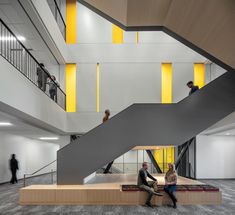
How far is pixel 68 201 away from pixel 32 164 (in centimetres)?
1219

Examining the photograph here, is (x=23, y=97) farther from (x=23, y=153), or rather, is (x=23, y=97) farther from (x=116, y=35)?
(x=23, y=153)

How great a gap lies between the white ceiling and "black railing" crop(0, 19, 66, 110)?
0.40 meters

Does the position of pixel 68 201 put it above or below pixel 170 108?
below

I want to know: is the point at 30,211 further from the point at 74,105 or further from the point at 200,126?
the point at 74,105

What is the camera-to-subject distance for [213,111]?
8.73 meters

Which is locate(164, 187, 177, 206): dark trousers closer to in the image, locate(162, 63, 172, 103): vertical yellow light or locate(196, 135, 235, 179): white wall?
locate(162, 63, 172, 103): vertical yellow light

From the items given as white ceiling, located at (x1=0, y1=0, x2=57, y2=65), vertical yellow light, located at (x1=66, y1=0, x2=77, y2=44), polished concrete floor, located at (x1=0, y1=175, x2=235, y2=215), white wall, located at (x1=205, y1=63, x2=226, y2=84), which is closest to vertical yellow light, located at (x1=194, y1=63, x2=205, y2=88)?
white wall, located at (x1=205, y1=63, x2=226, y2=84)

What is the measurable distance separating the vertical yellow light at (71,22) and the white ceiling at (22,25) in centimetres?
195

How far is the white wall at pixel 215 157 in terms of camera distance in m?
15.9

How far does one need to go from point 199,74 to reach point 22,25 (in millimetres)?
9785

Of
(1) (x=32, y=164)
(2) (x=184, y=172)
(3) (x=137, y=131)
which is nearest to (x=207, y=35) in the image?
(3) (x=137, y=131)

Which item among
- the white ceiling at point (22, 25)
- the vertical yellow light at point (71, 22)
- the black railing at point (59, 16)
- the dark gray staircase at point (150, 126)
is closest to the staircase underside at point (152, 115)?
the dark gray staircase at point (150, 126)

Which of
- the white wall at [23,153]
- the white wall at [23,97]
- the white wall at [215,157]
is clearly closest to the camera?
the white wall at [23,97]

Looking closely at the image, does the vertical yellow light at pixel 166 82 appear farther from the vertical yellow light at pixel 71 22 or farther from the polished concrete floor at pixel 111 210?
the polished concrete floor at pixel 111 210
